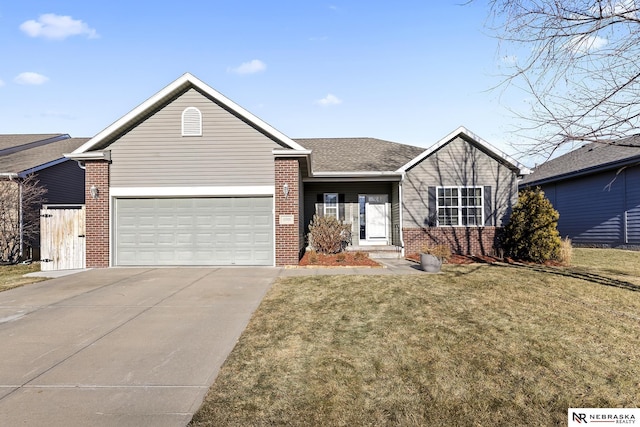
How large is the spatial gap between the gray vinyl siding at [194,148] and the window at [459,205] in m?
7.85

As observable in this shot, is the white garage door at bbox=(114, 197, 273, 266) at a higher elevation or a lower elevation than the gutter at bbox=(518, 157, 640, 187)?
lower

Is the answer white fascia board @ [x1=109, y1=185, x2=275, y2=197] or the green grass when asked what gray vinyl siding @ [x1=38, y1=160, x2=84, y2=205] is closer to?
the green grass

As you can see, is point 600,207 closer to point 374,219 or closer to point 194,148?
point 374,219

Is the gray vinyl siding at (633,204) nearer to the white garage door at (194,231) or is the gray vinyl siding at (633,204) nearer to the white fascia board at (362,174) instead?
the white fascia board at (362,174)

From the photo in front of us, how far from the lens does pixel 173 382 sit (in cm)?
392

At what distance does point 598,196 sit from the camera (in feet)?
60.3

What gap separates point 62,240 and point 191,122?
580 centimetres

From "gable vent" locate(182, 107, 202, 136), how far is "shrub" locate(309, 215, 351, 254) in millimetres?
5452

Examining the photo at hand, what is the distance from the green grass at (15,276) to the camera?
925 cm

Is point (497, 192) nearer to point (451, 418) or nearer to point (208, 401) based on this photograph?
point (451, 418)

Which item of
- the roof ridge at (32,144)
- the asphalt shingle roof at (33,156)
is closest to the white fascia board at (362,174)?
the asphalt shingle roof at (33,156)

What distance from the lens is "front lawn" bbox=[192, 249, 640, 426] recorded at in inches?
134

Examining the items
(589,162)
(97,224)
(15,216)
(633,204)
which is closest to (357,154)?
(97,224)

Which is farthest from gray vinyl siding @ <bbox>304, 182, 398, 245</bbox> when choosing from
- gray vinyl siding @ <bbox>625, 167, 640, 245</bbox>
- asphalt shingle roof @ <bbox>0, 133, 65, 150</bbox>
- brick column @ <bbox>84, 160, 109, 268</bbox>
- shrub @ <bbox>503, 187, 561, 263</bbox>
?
asphalt shingle roof @ <bbox>0, 133, 65, 150</bbox>
